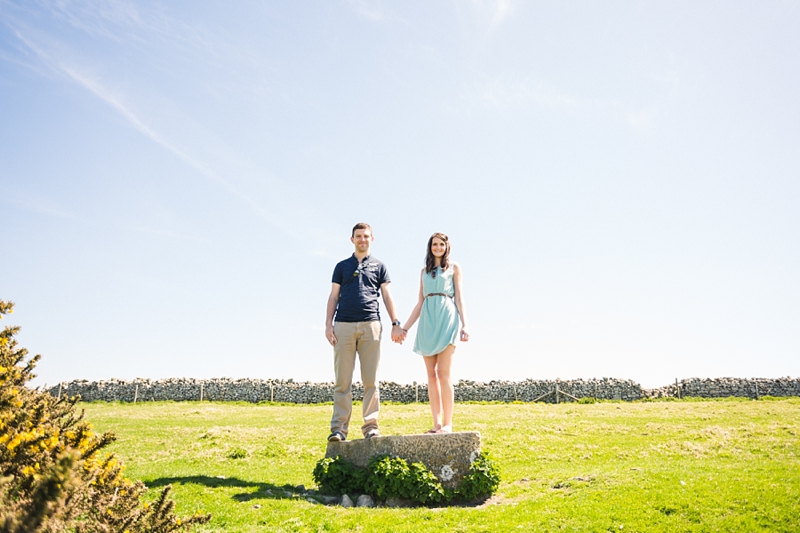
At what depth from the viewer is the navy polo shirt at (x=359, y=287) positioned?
28.2 ft

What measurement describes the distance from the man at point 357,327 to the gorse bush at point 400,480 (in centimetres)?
55

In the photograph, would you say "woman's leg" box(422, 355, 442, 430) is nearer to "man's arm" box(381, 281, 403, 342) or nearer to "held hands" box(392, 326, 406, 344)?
"held hands" box(392, 326, 406, 344)

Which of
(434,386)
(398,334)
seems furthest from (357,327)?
(434,386)

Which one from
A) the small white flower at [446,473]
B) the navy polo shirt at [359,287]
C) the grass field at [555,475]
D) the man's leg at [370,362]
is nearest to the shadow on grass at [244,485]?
the grass field at [555,475]

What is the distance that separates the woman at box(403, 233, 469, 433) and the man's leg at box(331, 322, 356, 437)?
37.1 inches

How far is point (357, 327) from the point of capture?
855 cm

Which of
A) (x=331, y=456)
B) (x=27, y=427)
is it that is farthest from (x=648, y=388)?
(x=27, y=427)

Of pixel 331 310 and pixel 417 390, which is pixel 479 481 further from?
pixel 417 390

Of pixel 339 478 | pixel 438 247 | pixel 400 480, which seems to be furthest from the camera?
pixel 438 247

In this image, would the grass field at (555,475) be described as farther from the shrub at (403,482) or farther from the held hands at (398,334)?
the held hands at (398,334)

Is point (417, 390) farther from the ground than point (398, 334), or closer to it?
closer to it

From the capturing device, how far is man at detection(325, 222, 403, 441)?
28.1 feet

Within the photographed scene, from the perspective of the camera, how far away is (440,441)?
8.49m

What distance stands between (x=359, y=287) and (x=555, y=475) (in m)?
5.05
